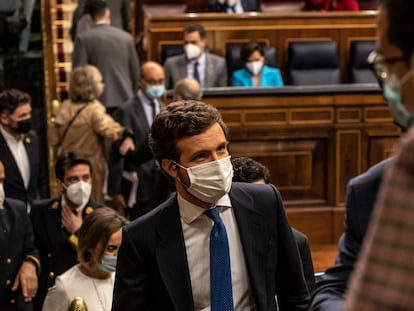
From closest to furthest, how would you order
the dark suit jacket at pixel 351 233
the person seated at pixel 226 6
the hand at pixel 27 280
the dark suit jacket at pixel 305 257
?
the dark suit jacket at pixel 351 233, the dark suit jacket at pixel 305 257, the hand at pixel 27 280, the person seated at pixel 226 6

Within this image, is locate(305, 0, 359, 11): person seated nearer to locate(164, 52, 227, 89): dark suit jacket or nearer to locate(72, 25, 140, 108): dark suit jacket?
locate(164, 52, 227, 89): dark suit jacket

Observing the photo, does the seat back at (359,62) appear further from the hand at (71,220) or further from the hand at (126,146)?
the hand at (71,220)

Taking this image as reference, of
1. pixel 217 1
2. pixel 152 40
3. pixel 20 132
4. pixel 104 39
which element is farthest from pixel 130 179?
pixel 217 1

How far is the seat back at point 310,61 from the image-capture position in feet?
32.6

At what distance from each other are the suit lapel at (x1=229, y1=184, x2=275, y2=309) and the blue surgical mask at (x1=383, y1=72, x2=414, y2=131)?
1.34 metres

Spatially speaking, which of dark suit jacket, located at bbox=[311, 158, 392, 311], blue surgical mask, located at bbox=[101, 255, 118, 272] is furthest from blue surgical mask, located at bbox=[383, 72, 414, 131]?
blue surgical mask, located at bbox=[101, 255, 118, 272]

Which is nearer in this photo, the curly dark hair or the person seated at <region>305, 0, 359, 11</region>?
the curly dark hair

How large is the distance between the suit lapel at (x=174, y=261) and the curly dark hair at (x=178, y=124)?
20 cm

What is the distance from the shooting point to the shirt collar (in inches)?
113

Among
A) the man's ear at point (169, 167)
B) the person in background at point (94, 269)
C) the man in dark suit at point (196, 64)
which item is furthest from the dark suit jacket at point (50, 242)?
the man in dark suit at point (196, 64)

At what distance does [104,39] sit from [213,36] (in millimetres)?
1277

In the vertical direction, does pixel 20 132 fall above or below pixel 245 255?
below

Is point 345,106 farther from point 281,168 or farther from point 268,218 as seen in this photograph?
point 268,218

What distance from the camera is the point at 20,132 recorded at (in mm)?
6895
